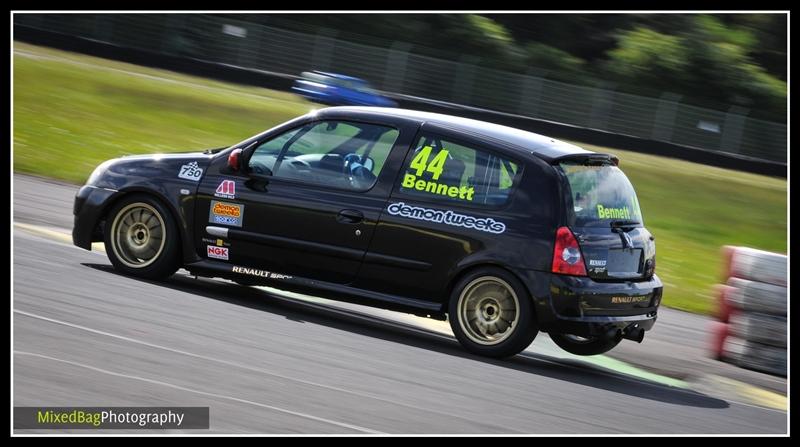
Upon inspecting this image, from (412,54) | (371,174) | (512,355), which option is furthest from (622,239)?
(412,54)

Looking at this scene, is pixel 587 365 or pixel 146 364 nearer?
pixel 146 364

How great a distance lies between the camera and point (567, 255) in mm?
7414

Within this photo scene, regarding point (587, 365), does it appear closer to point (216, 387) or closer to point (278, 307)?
point (278, 307)

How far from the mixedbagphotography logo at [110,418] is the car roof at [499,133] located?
326cm

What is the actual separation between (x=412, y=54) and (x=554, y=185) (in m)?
26.5

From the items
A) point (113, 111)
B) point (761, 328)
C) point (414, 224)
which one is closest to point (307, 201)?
point (414, 224)

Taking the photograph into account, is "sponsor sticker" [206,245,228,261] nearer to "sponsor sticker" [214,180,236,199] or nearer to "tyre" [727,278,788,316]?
"sponsor sticker" [214,180,236,199]

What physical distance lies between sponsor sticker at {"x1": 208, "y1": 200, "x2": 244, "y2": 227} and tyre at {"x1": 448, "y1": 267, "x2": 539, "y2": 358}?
1710mm

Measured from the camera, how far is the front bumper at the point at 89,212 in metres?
8.58

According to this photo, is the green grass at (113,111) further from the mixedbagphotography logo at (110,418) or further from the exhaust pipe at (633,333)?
the mixedbagphotography logo at (110,418)

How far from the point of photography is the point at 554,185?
7551 millimetres

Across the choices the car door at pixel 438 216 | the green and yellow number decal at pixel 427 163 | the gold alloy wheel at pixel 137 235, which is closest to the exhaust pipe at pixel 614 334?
the car door at pixel 438 216

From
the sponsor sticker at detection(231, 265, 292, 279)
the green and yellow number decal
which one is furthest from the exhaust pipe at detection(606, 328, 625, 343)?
the sponsor sticker at detection(231, 265, 292, 279)

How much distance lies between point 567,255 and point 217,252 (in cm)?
260
